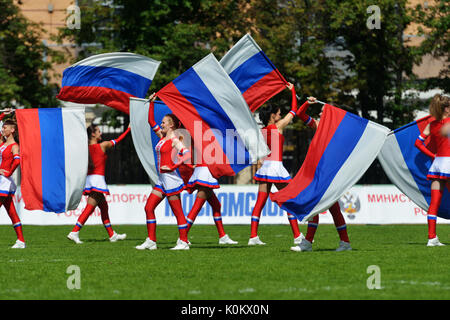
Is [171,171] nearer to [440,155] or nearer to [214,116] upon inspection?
[214,116]

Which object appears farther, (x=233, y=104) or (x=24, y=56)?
(x=24, y=56)

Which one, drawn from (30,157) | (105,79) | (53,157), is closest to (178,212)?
(53,157)

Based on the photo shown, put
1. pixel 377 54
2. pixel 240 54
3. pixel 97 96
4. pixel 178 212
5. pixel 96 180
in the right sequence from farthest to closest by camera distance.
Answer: pixel 377 54, pixel 96 180, pixel 97 96, pixel 240 54, pixel 178 212

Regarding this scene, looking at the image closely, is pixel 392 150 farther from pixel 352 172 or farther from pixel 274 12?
pixel 274 12

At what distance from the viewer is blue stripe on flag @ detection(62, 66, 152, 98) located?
13.1 metres

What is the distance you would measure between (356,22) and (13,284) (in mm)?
20822

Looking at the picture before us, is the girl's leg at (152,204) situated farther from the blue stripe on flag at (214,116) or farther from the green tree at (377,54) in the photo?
the green tree at (377,54)

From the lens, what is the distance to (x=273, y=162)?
12.5 meters

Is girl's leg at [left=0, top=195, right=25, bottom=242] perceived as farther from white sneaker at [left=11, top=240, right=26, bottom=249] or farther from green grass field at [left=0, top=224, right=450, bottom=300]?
green grass field at [left=0, top=224, right=450, bottom=300]

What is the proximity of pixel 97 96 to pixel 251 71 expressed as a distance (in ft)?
8.96

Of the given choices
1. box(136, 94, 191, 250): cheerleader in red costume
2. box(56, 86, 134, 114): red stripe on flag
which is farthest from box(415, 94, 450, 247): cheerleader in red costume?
box(56, 86, 134, 114): red stripe on flag

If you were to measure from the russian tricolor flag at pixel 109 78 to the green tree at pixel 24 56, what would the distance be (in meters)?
17.0

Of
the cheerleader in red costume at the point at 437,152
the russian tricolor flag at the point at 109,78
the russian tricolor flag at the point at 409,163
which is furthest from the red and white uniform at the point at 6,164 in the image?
the cheerleader in red costume at the point at 437,152
